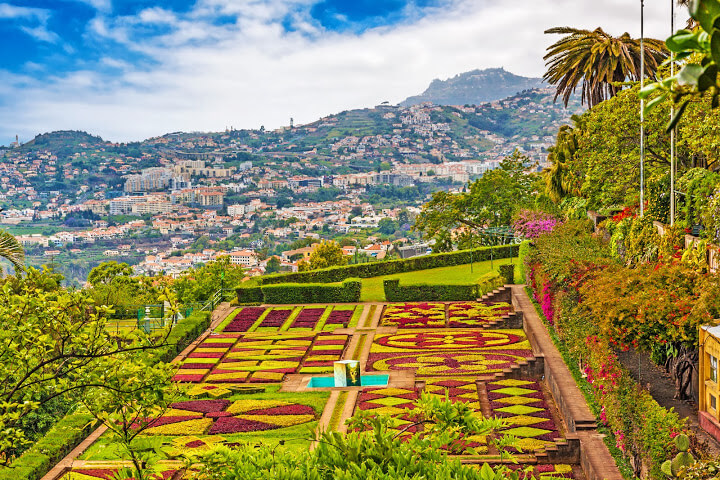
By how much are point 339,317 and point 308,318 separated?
1414 mm

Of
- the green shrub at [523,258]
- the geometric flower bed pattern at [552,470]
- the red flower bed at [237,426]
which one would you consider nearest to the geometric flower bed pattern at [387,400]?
the red flower bed at [237,426]

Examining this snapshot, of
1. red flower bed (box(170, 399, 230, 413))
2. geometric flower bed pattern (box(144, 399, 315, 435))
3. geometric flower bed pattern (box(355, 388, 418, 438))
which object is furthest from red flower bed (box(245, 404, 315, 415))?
geometric flower bed pattern (box(355, 388, 418, 438))

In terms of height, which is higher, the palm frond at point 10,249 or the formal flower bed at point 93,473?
the palm frond at point 10,249

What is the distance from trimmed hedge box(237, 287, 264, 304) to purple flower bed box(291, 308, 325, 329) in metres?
3.26

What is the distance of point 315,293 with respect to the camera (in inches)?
1495

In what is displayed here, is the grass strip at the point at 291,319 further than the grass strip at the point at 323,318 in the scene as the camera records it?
Yes

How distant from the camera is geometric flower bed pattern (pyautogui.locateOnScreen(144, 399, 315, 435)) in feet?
67.5

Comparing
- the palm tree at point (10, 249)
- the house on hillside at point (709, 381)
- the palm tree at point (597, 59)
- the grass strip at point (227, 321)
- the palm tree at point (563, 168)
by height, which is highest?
the palm tree at point (597, 59)

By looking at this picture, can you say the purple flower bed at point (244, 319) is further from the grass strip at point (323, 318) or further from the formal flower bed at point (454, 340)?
the formal flower bed at point (454, 340)

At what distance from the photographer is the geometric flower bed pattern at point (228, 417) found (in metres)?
20.6

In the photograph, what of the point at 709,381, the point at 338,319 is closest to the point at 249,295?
the point at 338,319

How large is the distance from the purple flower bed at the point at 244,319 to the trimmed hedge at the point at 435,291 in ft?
21.1

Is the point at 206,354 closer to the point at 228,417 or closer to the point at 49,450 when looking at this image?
the point at 228,417

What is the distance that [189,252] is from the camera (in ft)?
415
